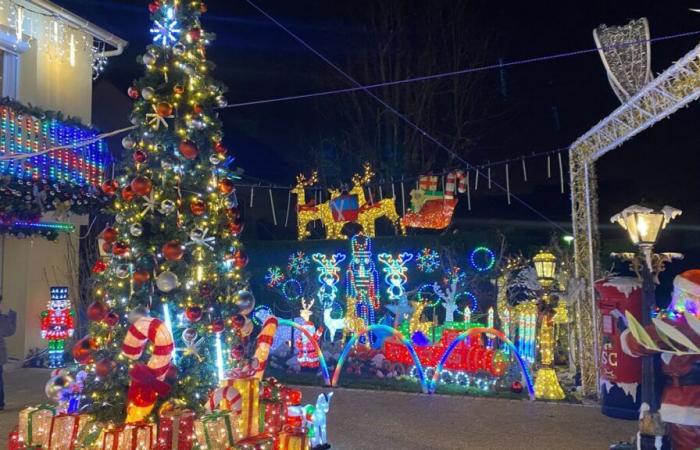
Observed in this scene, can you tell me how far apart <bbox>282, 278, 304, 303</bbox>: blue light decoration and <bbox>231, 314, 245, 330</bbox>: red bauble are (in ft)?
29.4

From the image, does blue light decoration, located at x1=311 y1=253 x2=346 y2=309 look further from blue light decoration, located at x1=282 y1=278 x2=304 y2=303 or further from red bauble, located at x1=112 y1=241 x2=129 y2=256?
red bauble, located at x1=112 y1=241 x2=129 y2=256

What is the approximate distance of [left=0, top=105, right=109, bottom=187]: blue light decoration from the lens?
10.4 metres

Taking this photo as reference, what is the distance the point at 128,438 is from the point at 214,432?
2.24 ft

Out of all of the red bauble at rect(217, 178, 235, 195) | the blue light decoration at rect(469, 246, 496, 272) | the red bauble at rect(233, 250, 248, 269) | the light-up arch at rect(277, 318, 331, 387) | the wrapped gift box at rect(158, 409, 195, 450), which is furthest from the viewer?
the blue light decoration at rect(469, 246, 496, 272)

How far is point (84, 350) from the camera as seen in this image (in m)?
5.69

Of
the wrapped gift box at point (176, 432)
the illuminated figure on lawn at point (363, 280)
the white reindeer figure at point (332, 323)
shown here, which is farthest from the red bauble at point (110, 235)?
the illuminated figure on lawn at point (363, 280)

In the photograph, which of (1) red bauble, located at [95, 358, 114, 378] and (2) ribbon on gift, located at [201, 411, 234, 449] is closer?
(2) ribbon on gift, located at [201, 411, 234, 449]

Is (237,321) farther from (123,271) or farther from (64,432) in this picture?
(64,432)

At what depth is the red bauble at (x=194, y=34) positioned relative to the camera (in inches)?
243

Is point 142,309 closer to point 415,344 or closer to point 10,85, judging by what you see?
point 415,344

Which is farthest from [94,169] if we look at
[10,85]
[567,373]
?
[567,373]

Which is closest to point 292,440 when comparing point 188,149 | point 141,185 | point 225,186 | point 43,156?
point 225,186

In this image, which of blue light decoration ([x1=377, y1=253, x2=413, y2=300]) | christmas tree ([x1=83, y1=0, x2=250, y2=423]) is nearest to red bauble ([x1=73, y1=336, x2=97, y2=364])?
christmas tree ([x1=83, y1=0, x2=250, y2=423])

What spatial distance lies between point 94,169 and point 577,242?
9275 mm
